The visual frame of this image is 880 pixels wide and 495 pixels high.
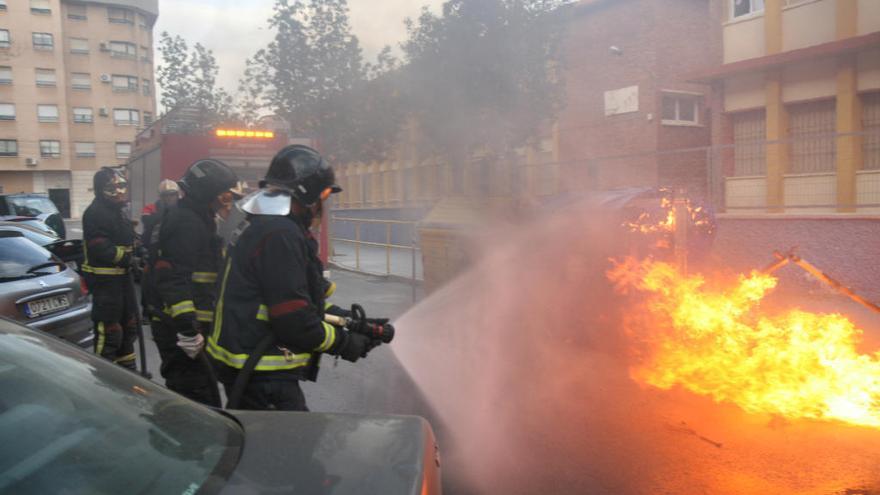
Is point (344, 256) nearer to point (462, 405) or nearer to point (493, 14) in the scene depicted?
point (493, 14)

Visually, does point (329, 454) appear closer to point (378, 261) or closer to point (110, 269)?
point (110, 269)

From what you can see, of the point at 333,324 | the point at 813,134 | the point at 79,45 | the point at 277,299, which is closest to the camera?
the point at 277,299

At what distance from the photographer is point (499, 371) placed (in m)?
6.23

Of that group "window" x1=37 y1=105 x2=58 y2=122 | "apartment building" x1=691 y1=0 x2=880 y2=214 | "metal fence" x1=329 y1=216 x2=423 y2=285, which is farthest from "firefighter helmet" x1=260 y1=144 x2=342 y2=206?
"window" x1=37 y1=105 x2=58 y2=122

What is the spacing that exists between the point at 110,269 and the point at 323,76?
13162 millimetres

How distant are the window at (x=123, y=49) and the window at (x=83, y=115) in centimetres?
463

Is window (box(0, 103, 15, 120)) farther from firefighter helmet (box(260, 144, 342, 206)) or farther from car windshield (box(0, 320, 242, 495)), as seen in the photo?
car windshield (box(0, 320, 242, 495))

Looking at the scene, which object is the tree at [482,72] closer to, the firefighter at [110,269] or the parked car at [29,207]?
the firefighter at [110,269]

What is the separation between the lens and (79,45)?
4706 centimetres

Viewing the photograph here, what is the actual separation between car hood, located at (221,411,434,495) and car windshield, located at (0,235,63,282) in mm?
4247

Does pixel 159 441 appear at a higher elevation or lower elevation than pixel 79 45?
lower

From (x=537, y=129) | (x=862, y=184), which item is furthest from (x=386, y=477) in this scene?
(x=537, y=129)

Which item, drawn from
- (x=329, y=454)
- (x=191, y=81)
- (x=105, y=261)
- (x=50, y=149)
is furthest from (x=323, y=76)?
→ (x=50, y=149)

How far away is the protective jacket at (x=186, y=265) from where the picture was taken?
3.76 metres
